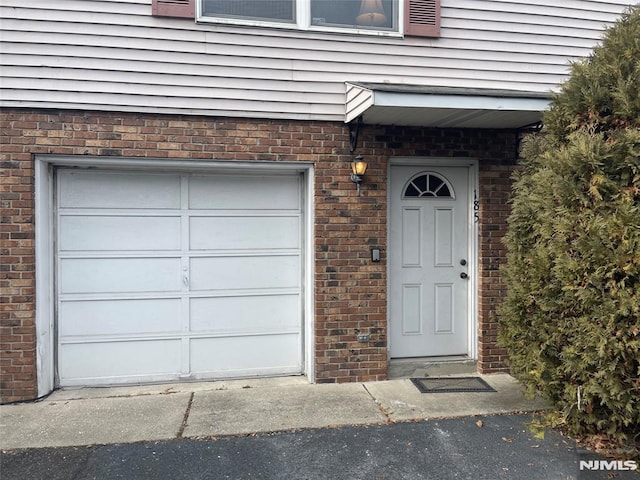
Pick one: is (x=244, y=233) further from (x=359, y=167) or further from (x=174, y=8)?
(x=174, y=8)

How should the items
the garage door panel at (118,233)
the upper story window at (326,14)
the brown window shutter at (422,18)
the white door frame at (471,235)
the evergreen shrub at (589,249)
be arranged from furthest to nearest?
1. the white door frame at (471,235)
2. the brown window shutter at (422,18)
3. the garage door panel at (118,233)
4. the upper story window at (326,14)
5. the evergreen shrub at (589,249)

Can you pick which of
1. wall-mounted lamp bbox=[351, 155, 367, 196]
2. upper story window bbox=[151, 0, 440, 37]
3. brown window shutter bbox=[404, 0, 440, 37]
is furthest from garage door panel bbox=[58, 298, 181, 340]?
brown window shutter bbox=[404, 0, 440, 37]

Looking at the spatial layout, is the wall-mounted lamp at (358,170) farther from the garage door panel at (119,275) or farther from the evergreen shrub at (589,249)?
the garage door panel at (119,275)

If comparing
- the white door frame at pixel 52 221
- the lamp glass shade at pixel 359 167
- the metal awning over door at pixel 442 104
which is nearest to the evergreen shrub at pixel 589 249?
the metal awning over door at pixel 442 104

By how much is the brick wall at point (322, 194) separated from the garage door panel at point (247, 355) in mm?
428

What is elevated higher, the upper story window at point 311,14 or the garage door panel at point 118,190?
the upper story window at point 311,14

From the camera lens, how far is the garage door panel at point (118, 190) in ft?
14.1

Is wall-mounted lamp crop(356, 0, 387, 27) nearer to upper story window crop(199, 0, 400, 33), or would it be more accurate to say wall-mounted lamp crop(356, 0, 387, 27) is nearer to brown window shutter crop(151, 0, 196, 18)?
upper story window crop(199, 0, 400, 33)

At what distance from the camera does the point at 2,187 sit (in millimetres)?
3943

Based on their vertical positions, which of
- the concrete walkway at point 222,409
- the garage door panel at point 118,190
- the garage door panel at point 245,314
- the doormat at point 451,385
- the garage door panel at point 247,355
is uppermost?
the garage door panel at point 118,190

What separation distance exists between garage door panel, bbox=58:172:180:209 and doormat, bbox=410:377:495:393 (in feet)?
9.68

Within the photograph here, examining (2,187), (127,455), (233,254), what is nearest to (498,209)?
(233,254)

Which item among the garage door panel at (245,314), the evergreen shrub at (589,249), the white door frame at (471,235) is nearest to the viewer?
the evergreen shrub at (589,249)

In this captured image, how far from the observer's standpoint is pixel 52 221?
14.0 ft
